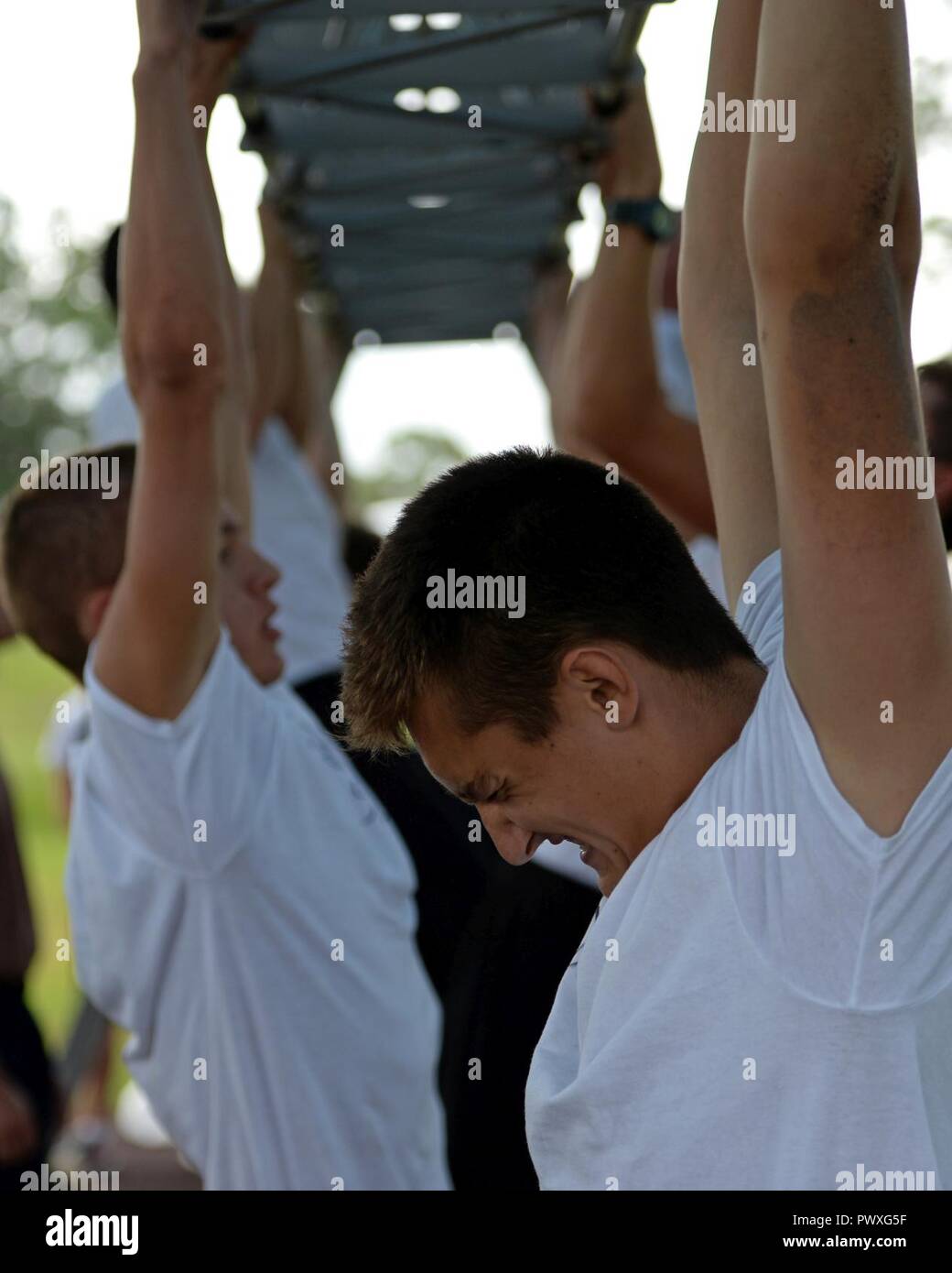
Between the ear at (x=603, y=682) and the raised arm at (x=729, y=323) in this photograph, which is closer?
the ear at (x=603, y=682)

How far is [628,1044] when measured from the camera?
1219 mm

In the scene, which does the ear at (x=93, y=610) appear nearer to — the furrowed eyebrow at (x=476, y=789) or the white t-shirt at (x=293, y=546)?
the white t-shirt at (x=293, y=546)

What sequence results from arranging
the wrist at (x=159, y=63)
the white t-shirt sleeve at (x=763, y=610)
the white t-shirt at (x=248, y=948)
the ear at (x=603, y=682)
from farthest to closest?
the white t-shirt at (x=248, y=948), the wrist at (x=159, y=63), the white t-shirt sleeve at (x=763, y=610), the ear at (x=603, y=682)

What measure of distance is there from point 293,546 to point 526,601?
7.20ft

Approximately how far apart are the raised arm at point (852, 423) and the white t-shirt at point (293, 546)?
86.9 inches

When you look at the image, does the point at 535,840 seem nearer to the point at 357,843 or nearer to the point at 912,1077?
the point at 912,1077

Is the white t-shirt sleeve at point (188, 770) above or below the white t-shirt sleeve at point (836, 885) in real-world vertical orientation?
above

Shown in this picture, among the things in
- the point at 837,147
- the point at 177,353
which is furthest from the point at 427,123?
the point at 837,147

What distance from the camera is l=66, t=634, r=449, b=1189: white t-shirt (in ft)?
7.07

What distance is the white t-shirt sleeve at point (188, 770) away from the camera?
6.91 ft

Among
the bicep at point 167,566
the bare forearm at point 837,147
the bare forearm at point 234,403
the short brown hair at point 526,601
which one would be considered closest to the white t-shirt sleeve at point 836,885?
the short brown hair at point 526,601

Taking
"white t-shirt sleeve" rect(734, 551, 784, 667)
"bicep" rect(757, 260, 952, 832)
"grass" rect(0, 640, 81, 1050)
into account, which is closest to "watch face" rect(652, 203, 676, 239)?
"white t-shirt sleeve" rect(734, 551, 784, 667)
